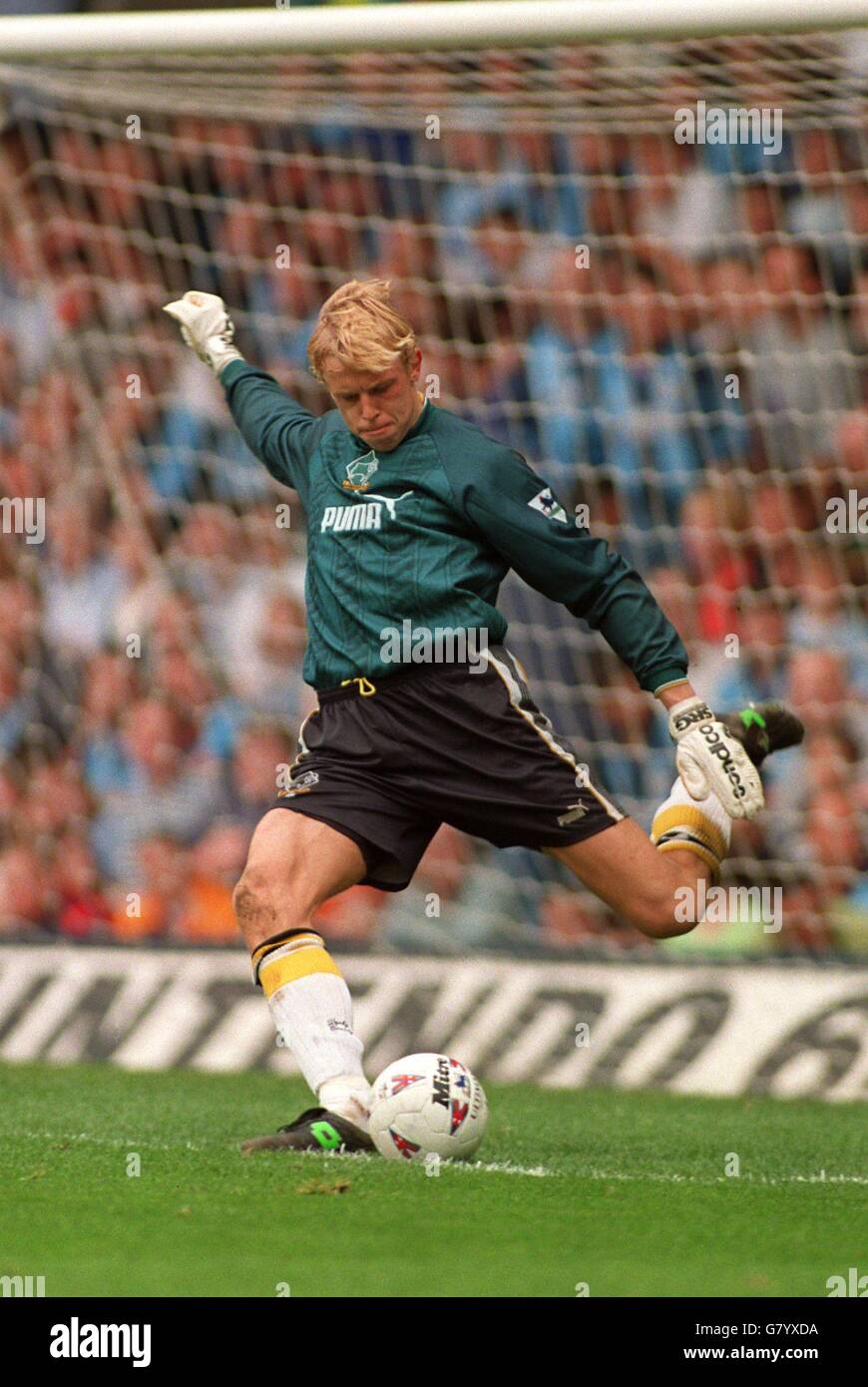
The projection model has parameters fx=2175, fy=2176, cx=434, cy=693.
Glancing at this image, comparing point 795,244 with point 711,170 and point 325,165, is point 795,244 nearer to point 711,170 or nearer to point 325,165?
point 711,170

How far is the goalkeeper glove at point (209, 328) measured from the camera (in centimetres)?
589

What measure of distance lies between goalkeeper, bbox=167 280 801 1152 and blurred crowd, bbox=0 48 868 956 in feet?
7.79

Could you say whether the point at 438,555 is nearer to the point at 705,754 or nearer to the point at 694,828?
the point at 705,754

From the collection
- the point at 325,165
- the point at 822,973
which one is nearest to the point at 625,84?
the point at 325,165

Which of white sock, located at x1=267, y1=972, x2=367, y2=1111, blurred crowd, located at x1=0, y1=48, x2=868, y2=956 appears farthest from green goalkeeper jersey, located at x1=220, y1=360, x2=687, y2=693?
blurred crowd, located at x1=0, y1=48, x2=868, y2=956

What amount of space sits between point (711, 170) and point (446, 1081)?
515 cm

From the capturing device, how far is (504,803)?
207 inches

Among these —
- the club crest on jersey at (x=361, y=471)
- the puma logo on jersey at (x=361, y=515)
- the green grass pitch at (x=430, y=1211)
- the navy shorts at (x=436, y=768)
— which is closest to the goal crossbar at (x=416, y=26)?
the club crest on jersey at (x=361, y=471)

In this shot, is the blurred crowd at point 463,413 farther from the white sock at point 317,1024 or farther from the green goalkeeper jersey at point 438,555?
the white sock at point 317,1024

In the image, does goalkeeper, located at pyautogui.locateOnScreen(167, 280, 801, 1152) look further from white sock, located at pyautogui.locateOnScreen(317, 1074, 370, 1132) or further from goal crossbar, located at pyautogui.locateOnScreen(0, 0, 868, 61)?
goal crossbar, located at pyautogui.locateOnScreen(0, 0, 868, 61)

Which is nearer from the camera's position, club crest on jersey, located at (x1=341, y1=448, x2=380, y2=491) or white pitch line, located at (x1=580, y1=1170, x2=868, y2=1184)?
white pitch line, located at (x1=580, y1=1170, x2=868, y2=1184)

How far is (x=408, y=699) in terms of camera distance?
17.1 feet

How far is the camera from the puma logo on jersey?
5.19m

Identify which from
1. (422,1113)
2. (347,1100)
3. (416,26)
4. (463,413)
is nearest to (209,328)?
(416,26)
